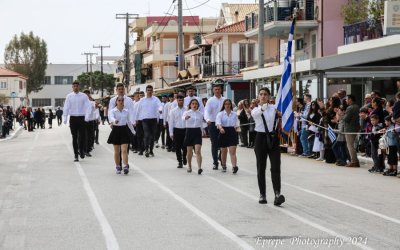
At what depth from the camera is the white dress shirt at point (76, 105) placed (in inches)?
887

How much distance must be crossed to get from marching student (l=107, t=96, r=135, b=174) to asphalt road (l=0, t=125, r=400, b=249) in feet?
1.46

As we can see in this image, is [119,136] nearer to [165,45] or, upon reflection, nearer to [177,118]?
[177,118]

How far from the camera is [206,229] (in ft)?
34.6

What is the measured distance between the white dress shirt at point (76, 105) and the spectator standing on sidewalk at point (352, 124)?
265 inches

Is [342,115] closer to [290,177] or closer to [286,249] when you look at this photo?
[290,177]

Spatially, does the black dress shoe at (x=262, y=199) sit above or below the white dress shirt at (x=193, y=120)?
below

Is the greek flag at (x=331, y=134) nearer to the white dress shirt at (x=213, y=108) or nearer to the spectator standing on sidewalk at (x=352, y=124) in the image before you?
the spectator standing on sidewalk at (x=352, y=124)

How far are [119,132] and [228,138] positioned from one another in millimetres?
2394

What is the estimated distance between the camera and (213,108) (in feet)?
66.2

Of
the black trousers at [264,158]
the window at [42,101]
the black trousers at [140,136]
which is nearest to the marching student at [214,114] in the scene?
the black trousers at [140,136]

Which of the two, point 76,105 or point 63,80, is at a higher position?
point 63,80

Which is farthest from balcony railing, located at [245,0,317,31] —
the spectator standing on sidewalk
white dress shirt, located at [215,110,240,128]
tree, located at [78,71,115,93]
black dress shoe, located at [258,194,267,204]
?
tree, located at [78,71,115,93]

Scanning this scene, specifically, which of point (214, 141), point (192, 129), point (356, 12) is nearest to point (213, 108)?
point (214, 141)

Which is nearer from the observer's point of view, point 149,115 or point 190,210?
point 190,210
